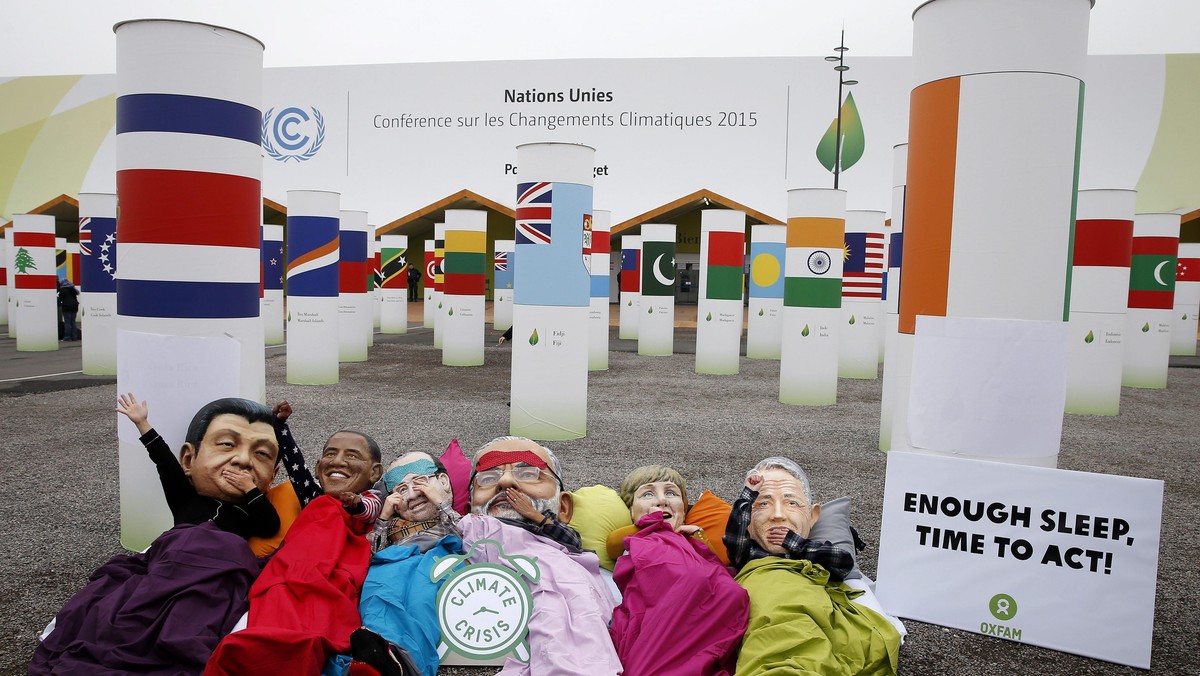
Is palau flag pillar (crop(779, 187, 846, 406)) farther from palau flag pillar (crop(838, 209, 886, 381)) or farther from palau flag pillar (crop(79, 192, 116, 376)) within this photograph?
palau flag pillar (crop(79, 192, 116, 376))

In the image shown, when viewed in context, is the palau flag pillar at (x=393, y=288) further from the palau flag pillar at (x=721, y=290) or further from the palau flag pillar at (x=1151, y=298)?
the palau flag pillar at (x=1151, y=298)

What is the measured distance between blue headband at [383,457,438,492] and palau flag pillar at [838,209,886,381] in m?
9.73

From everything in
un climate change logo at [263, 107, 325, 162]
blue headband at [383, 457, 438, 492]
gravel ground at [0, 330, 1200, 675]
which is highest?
un climate change logo at [263, 107, 325, 162]

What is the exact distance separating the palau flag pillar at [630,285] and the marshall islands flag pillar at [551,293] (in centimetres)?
1129

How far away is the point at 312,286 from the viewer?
10859 mm

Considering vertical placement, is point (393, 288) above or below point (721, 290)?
below

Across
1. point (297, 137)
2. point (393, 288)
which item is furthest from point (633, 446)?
point (297, 137)

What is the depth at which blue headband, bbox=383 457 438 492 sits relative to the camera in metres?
3.88

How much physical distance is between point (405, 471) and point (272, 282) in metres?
13.7

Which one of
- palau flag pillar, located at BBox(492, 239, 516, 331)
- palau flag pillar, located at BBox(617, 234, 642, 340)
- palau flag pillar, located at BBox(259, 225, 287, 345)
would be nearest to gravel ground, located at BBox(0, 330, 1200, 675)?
palau flag pillar, located at BBox(259, 225, 287, 345)

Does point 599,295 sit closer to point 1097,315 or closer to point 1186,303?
point 1097,315

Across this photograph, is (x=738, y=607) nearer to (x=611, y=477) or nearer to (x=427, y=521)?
(x=427, y=521)

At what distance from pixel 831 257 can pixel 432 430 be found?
201 inches

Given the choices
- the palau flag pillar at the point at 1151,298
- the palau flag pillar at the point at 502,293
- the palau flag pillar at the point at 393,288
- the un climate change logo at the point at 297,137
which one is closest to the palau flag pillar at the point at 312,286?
the palau flag pillar at the point at 502,293
